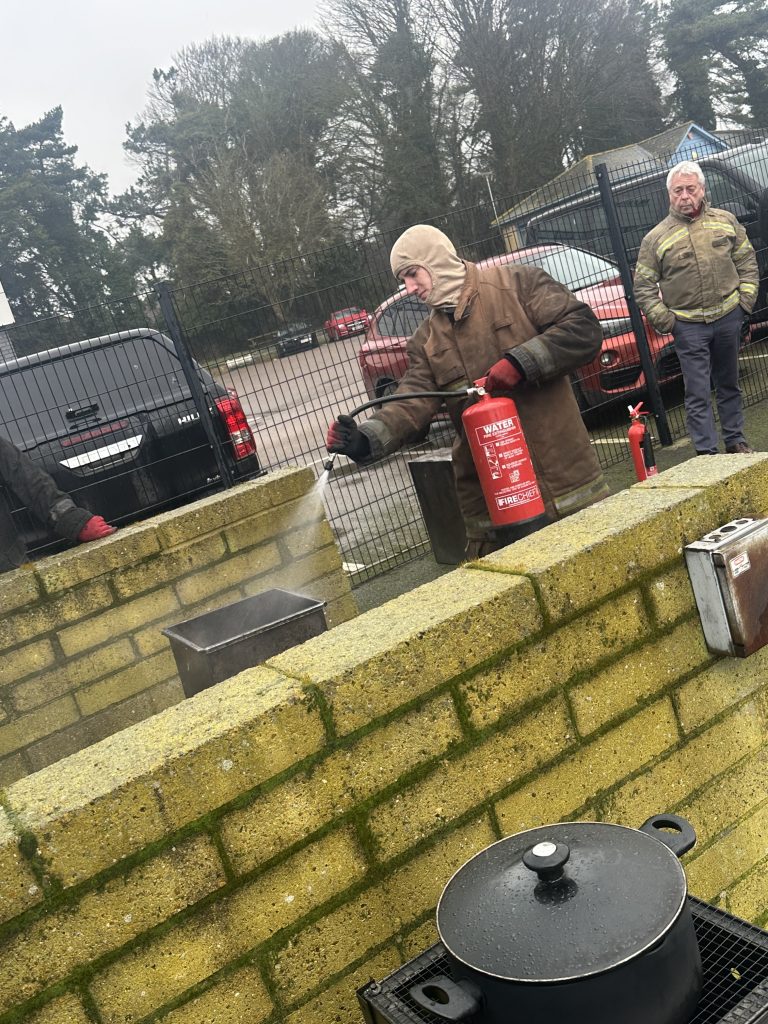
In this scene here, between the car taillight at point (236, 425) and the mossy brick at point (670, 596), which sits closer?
the mossy brick at point (670, 596)

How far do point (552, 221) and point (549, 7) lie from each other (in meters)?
51.8

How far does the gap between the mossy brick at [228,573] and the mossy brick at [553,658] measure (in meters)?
3.20

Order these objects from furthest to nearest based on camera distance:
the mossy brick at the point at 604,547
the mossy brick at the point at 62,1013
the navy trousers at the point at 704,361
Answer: the navy trousers at the point at 704,361 → the mossy brick at the point at 604,547 → the mossy brick at the point at 62,1013

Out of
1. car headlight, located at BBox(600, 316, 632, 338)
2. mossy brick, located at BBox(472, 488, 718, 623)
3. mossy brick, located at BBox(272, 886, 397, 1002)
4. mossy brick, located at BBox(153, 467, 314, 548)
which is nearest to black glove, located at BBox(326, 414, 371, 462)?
mossy brick, located at BBox(472, 488, 718, 623)

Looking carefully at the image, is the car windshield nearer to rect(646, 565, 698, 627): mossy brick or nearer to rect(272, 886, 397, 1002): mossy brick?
rect(646, 565, 698, 627): mossy brick

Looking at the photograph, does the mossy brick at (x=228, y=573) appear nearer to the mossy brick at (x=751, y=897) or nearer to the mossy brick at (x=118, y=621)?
the mossy brick at (x=118, y=621)

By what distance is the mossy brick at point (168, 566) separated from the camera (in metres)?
5.00

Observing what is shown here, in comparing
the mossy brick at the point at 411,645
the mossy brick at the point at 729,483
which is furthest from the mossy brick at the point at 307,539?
the mossy brick at the point at 411,645

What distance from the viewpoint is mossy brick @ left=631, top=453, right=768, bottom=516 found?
2729mm

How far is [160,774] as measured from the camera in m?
1.86

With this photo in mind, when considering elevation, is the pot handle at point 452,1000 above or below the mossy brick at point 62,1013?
below

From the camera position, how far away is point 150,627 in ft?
16.9

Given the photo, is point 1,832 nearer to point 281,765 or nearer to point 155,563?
point 281,765

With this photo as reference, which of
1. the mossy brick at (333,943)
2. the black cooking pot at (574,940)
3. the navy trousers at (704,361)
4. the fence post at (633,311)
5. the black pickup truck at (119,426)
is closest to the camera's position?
the black cooking pot at (574,940)
